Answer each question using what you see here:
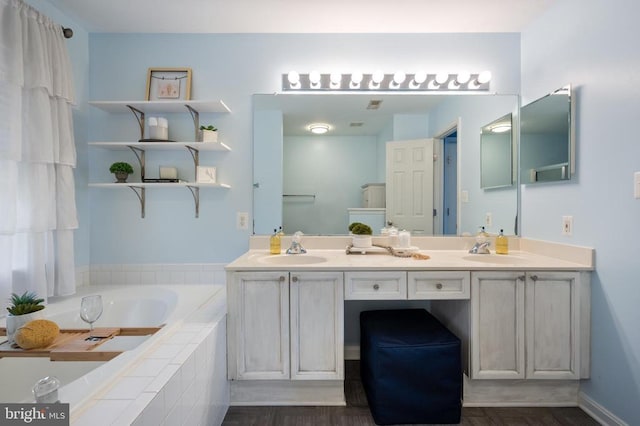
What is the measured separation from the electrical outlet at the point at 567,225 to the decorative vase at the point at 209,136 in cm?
217

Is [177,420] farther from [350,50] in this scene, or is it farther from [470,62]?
[470,62]

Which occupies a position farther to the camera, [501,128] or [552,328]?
[501,128]

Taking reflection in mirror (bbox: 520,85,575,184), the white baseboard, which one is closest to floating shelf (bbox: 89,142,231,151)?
reflection in mirror (bbox: 520,85,575,184)

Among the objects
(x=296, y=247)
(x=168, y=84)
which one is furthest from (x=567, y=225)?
(x=168, y=84)

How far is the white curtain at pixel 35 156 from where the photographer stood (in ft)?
5.08

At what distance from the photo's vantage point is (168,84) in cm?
221

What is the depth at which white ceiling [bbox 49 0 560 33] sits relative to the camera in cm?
191

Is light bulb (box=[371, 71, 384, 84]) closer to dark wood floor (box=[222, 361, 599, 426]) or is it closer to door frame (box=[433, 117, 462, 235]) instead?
door frame (box=[433, 117, 462, 235])

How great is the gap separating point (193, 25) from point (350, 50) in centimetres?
106

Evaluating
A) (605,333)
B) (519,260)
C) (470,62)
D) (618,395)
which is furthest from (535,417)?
(470,62)

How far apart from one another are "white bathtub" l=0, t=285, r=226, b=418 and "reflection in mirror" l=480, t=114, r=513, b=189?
1.95m

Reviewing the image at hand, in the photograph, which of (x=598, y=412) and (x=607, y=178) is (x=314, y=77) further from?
(x=598, y=412)

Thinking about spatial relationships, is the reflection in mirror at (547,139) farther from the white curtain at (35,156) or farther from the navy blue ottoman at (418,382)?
the white curtain at (35,156)

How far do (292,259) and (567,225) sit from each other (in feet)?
5.23
